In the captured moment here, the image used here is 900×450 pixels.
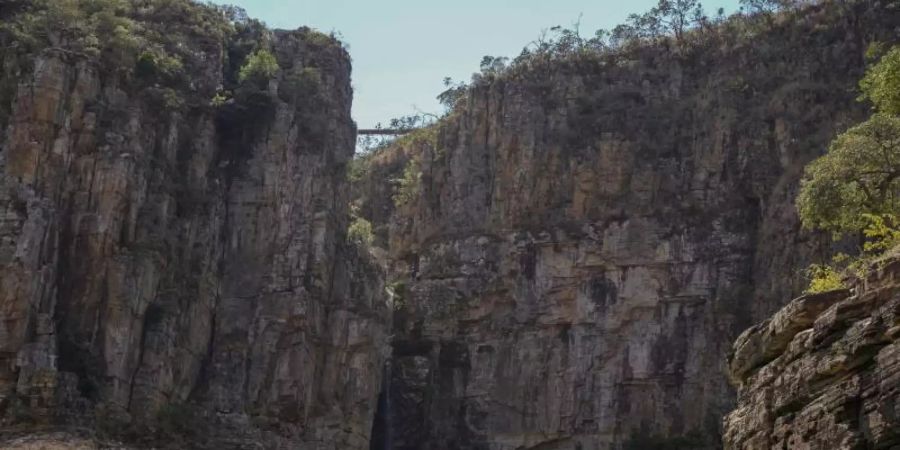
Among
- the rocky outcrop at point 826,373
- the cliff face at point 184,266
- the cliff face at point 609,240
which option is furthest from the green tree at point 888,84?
the cliff face at point 184,266

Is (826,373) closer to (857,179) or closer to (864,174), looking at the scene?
(857,179)

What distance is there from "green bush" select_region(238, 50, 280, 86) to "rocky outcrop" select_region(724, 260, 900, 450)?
137 ft

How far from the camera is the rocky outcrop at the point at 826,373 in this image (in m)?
21.9

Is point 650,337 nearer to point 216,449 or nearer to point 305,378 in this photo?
point 305,378

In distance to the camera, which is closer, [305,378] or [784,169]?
[305,378]

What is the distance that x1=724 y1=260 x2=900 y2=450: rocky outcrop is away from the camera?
21.9 metres

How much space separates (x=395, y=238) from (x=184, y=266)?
15301 millimetres

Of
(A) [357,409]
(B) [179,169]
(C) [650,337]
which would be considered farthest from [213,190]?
(C) [650,337]

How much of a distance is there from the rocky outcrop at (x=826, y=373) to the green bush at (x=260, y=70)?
4169cm

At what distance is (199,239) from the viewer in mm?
61844

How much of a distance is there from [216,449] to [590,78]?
27698mm

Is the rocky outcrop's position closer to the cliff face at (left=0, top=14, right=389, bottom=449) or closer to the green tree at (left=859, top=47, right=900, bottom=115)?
the green tree at (left=859, top=47, right=900, bottom=115)

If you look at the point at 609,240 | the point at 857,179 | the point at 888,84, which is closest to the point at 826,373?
the point at 857,179

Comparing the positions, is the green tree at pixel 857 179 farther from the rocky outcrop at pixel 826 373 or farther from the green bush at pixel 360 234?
the green bush at pixel 360 234
